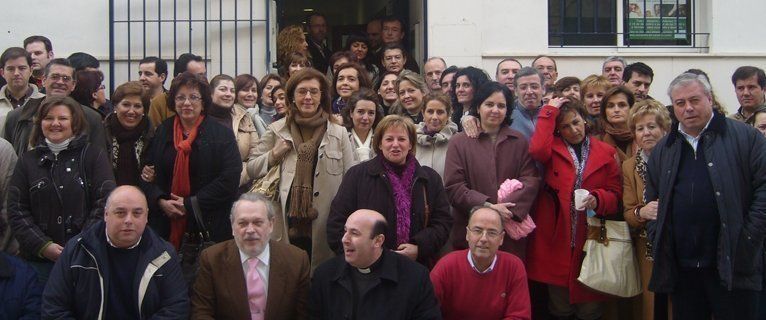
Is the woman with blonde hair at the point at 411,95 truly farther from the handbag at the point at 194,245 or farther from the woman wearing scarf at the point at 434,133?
the handbag at the point at 194,245

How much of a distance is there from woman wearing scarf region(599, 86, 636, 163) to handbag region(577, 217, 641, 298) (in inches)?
26.1

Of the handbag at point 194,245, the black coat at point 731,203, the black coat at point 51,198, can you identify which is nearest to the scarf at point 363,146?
the handbag at point 194,245

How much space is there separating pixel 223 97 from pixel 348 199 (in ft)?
5.46

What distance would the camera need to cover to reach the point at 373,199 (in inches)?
222

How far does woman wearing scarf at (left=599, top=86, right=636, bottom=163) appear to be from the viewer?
646 cm

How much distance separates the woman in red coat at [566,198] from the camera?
19.8 feet

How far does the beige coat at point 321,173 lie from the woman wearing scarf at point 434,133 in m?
0.55

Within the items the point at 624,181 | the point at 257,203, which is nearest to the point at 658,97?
the point at 624,181

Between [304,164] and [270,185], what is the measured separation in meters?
0.29

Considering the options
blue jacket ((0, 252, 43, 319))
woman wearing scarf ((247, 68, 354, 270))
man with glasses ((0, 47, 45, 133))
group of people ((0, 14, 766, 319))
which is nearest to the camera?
group of people ((0, 14, 766, 319))

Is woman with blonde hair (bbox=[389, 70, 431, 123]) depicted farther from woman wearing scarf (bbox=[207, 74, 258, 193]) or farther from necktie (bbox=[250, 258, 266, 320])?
necktie (bbox=[250, 258, 266, 320])

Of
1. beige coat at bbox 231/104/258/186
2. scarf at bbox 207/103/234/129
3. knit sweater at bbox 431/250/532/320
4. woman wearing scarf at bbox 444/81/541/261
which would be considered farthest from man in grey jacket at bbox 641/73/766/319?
scarf at bbox 207/103/234/129

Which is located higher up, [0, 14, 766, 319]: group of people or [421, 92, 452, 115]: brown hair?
[421, 92, 452, 115]: brown hair

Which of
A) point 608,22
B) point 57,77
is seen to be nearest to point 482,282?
point 57,77
